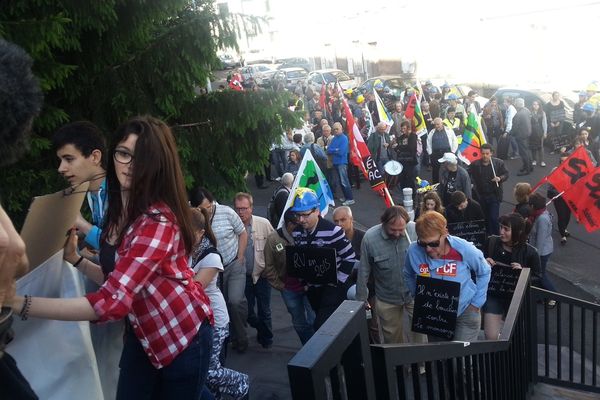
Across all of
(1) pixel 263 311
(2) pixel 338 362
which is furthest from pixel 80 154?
(1) pixel 263 311

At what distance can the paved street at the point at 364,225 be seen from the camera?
21.7 ft

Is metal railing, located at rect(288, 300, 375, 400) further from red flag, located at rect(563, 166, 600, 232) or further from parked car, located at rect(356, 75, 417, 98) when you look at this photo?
parked car, located at rect(356, 75, 417, 98)

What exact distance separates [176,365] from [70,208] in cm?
70

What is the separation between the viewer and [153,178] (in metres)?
2.63

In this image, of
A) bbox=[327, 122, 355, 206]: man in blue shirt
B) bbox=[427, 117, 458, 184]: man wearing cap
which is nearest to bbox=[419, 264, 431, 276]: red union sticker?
bbox=[427, 117, 458, 184]: man wearing cap

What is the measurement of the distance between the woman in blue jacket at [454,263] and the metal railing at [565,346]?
1.77ft

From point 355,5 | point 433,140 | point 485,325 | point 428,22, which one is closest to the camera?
point 485,325

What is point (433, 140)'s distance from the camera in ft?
49.3

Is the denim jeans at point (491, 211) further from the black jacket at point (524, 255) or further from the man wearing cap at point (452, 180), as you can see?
the black jacket at point (524, 255)

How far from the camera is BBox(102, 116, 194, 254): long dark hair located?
261cm

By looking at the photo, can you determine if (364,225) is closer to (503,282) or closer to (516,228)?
(516,228)

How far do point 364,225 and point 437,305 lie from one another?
332 inches

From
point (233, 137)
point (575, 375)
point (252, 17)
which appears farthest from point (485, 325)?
point (252, 17)

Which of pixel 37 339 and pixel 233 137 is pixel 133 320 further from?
pixel 233 137
